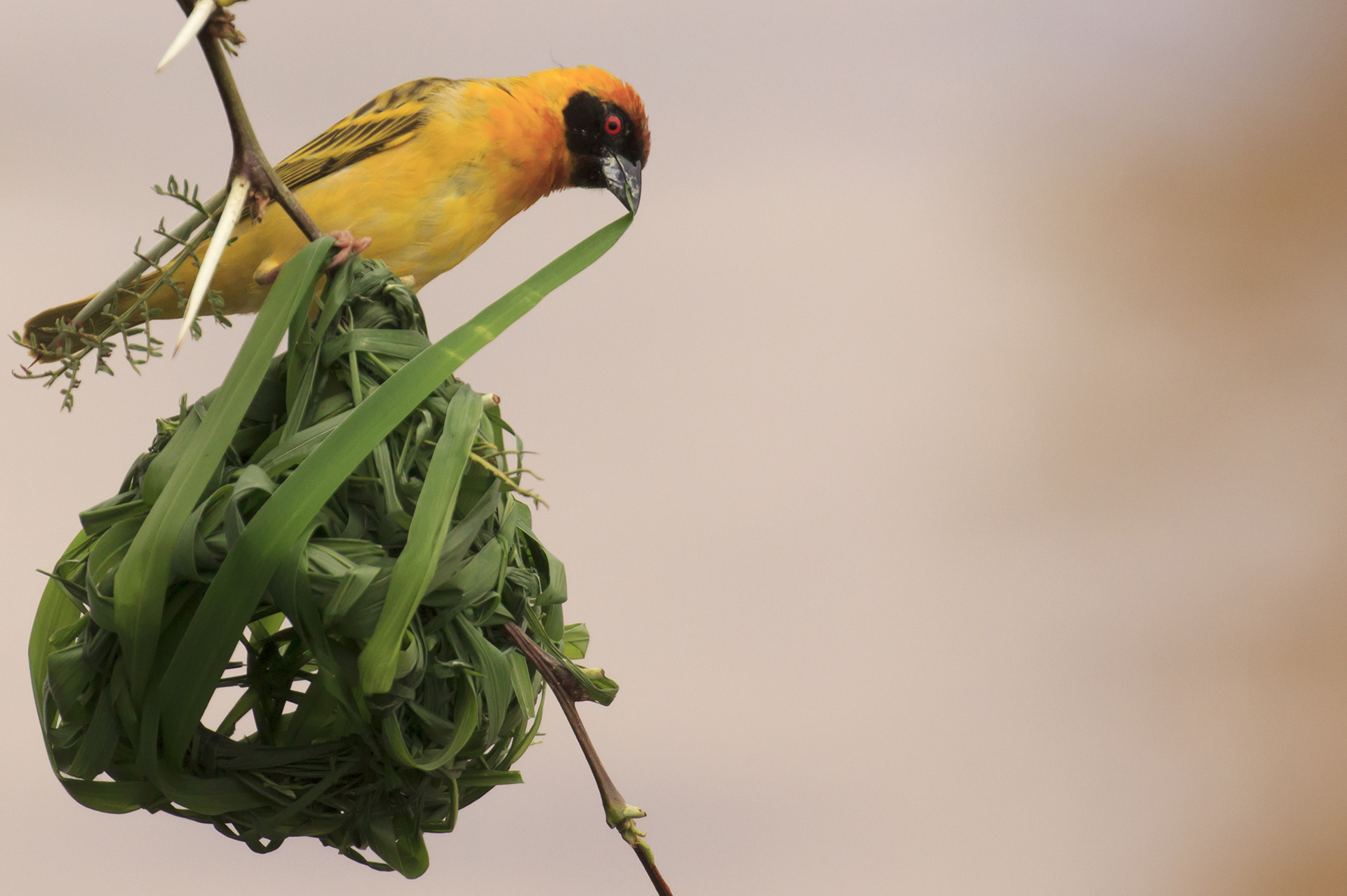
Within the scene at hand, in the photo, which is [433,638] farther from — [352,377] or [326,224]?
[326,224]

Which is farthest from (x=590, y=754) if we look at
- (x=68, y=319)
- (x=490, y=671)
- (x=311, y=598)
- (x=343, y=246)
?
(x=68, y=319)

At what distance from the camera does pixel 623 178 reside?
0.97 metres

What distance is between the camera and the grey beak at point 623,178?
38.0 inches

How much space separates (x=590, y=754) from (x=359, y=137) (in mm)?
475

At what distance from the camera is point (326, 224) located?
32.8 inches

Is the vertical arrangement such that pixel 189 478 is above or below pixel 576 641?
above

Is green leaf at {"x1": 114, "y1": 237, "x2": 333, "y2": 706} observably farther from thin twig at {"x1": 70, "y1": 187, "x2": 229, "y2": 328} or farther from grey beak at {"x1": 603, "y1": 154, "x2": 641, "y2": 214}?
grey beak at {"x1": 603, "y1": 154, "x2": 641, "y2": 214}

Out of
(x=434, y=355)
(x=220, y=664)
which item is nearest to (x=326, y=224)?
(x=434, y=355)

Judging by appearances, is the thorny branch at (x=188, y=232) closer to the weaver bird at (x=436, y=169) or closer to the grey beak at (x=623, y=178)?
the weaver bird at (x=436, y=169)

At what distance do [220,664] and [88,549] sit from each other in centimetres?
16

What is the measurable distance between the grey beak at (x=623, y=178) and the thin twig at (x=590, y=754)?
0.40m

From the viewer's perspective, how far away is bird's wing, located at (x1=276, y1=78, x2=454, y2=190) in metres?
0.87

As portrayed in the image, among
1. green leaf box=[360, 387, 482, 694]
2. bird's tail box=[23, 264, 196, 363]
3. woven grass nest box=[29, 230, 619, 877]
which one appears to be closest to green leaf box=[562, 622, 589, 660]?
woven grass nest box=[29, 230, 619, 877]

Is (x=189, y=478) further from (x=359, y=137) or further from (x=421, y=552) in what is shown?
(x=359, y=137)
